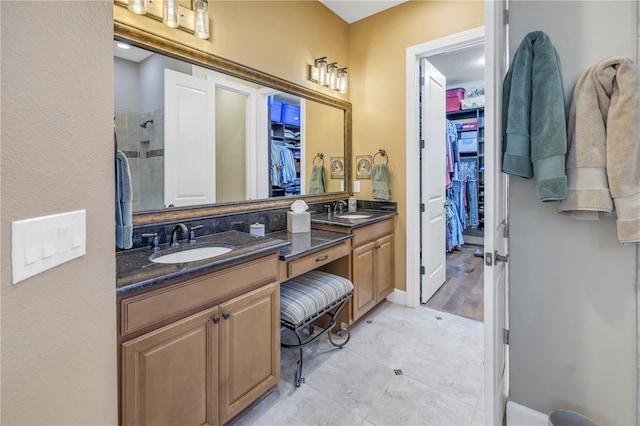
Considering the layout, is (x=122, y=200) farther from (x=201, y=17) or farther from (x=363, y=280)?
(x=363, y=280)

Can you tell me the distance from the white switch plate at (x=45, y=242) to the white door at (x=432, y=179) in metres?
2.74

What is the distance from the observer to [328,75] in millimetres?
2879

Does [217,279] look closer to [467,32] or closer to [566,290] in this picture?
[566,290]

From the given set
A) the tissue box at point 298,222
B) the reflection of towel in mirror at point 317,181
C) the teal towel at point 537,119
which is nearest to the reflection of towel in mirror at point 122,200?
the tissue box at point 298,222

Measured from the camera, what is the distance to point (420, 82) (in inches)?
113

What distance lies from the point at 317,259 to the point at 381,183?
4.26 ft

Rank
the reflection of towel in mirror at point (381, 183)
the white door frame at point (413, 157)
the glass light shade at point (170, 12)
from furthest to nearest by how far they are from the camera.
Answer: the reflection of towel in mirror at point (381, 183)
the white door frame at point (413, 157)
the glass light shade at point (170, 12)

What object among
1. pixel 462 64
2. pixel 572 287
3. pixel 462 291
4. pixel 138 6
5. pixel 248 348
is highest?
pixel 462 64

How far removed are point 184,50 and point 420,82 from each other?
209 centimetres

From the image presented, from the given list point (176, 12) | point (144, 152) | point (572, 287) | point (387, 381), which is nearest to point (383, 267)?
point (387, 381)

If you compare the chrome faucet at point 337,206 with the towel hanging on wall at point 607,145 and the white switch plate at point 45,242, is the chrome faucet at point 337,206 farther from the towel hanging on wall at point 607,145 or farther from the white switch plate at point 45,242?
the white switch plate at point 45,242

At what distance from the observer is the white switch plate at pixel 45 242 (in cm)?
56

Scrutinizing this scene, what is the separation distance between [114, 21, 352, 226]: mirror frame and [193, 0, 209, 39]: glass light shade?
4.0 inches

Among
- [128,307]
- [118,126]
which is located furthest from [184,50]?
[128,307]
